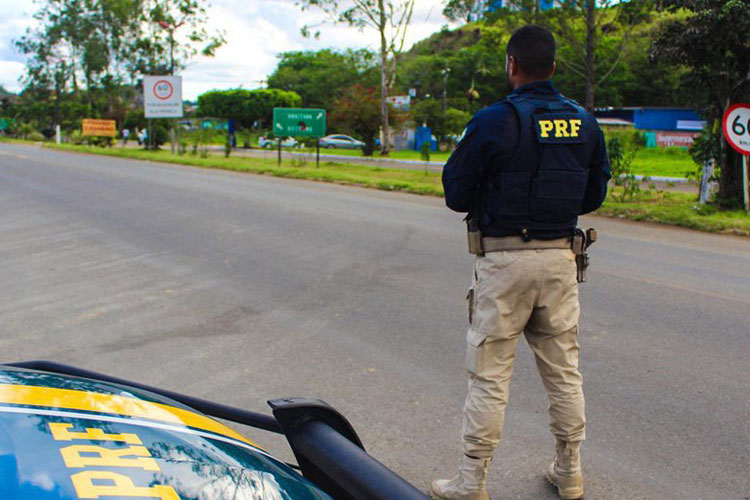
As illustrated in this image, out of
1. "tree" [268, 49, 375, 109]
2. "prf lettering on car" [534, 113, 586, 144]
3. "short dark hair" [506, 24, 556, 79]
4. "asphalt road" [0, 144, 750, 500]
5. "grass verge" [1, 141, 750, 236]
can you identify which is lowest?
"asphalt road" [0, 144, 750, 500]

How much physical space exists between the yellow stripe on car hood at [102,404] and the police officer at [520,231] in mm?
1316

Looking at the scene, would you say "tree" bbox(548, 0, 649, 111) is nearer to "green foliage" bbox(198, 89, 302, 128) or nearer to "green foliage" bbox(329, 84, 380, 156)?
"green foliage" bbox(329, 84, 380, 156)

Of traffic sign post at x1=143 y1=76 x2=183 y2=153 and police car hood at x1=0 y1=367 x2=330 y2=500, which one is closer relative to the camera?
police car hood at x1=0 y1=367 x2=330 y2=500

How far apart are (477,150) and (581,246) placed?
0.65m

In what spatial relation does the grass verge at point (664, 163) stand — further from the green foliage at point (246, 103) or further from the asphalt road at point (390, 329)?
the green foliage at point (246, 103)

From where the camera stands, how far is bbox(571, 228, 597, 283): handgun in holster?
318 cm

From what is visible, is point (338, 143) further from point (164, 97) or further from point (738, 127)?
point (738, 127)

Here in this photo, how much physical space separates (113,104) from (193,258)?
211 feet

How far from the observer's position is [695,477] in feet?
11.3

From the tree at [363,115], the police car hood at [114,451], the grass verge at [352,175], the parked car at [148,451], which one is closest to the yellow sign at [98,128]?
the grass verge at [352,175]

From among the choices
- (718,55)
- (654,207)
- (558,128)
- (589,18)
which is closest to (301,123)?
(589,18)

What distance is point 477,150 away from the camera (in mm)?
2992

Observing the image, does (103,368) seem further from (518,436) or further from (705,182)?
(705,182)

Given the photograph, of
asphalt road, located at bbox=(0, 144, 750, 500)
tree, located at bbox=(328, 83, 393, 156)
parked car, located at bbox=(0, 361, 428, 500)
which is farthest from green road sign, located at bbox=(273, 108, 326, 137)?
parked car, located at bbox=(0, 361, 428, 500)
